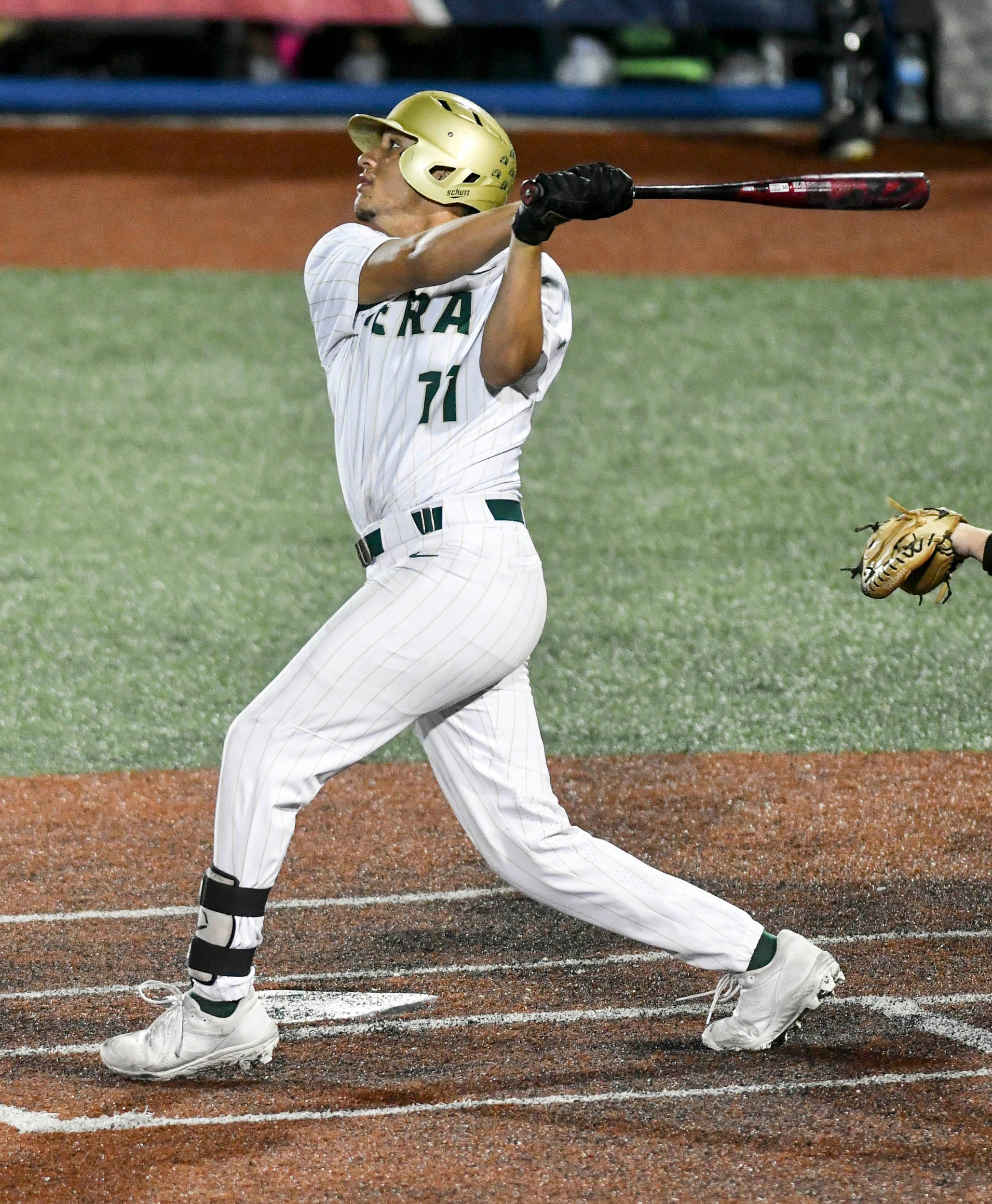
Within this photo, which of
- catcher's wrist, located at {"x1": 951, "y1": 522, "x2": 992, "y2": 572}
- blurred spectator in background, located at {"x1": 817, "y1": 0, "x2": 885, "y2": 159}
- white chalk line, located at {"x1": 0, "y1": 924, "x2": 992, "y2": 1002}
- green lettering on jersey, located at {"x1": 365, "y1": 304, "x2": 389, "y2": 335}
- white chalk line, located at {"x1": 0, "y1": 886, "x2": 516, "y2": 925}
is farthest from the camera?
blurred spectator in background, located at {"x1": 817, "y1": 0, "x2": 885, "y2": 159}

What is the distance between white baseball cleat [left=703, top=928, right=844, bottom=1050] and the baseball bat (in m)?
1.41

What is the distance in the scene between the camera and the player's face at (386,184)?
367 centimetres

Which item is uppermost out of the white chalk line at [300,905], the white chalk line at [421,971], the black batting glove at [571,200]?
Result: the black batting glove at [571,200]

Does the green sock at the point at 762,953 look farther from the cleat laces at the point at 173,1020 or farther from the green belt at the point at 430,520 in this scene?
the cleat laces at the point at 173,1020

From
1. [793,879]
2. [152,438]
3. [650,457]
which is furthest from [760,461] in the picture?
[793,879]

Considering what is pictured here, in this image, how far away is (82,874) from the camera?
4.88 meters

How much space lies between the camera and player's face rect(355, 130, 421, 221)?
145 inches

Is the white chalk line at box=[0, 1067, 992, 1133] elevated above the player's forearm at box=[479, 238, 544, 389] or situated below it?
below

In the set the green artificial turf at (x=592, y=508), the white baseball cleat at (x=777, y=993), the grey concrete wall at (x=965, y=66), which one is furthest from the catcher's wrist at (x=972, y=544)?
the grey concrete wall at (x=965, y=66)

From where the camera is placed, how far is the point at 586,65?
17516mm

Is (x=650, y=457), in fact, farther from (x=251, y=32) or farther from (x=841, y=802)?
(x=251, y=32)

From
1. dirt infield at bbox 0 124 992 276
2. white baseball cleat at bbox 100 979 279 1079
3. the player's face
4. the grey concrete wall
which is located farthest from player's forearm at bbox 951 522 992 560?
the grey concrete wall

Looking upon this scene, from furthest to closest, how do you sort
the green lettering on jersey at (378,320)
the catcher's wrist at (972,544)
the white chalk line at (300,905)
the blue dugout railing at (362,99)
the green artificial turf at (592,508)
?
1. the blue dugout railing at (362,99)
2. the green artificial turf at (592,508)
3. the white chalk line at (300,905)
4. the catcher's wrist at (972,544)
5. the green lettering on jersey at (378,320)

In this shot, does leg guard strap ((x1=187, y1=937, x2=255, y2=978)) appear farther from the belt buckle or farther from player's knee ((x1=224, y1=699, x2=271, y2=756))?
the belt buckle
